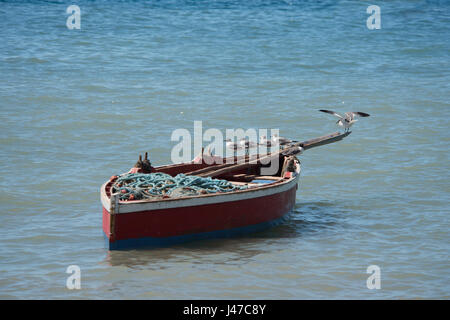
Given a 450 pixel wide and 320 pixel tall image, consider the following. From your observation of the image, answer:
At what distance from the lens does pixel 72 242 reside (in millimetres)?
12797

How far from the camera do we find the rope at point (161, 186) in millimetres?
11938

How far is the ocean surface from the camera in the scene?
11359 mm

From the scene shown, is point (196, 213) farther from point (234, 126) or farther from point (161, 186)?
point (234, 126)

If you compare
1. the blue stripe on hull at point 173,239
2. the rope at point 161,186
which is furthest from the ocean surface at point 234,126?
the rope at point 161,186

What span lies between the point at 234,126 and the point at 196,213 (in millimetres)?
11471

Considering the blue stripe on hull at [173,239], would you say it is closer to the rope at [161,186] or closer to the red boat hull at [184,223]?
the red boat hull at [184,223]

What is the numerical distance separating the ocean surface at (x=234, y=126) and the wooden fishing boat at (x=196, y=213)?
226mm

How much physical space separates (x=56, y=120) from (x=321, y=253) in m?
13.3

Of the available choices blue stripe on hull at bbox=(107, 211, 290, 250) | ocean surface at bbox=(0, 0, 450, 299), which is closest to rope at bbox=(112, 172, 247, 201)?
blue stripe on hull at bbox=(107, 211, 290, 250)

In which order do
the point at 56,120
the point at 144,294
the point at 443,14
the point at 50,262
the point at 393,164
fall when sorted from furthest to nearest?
the point at 443,14 < the point at 56,120 < the point at 393,164 < the point at 50,262 < the point at 144,294

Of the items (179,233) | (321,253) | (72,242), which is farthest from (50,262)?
(321,253)

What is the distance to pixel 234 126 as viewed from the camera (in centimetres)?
2322

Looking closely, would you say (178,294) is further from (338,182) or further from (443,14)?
(443,14)

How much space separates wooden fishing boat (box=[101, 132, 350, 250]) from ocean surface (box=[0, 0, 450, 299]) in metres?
0.23
